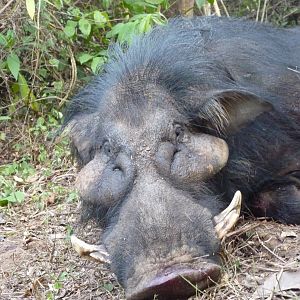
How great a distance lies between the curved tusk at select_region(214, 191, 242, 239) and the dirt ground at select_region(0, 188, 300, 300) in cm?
17

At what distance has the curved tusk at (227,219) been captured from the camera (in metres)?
3.67

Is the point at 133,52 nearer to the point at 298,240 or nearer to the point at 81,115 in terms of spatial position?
the point at 81,115

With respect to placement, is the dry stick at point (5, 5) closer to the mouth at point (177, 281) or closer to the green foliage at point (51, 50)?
the green foliage at point (51, 50)

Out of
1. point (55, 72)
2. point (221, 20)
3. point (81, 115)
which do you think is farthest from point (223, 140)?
point (55, 72)

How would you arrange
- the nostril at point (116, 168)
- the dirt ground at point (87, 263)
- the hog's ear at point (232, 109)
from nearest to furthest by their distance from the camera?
the dirt ground at point (87, 263)
the nostril at point (116, 168)
the hog's ear at point (232, 109)

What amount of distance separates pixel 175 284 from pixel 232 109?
1.21 m

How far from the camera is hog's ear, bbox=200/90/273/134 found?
13.4ft

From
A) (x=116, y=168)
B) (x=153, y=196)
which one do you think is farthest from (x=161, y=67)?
(x=153, y=196)

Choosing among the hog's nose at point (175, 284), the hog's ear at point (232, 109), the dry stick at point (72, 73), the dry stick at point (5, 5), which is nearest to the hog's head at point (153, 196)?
the hog's nose at point (175, 284)

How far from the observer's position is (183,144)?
3.99m

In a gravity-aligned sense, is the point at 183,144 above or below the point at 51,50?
above

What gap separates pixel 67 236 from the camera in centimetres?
473

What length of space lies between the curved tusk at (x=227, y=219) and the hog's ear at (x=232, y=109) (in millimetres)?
509

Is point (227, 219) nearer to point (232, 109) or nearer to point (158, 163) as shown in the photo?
point (158, 163)
